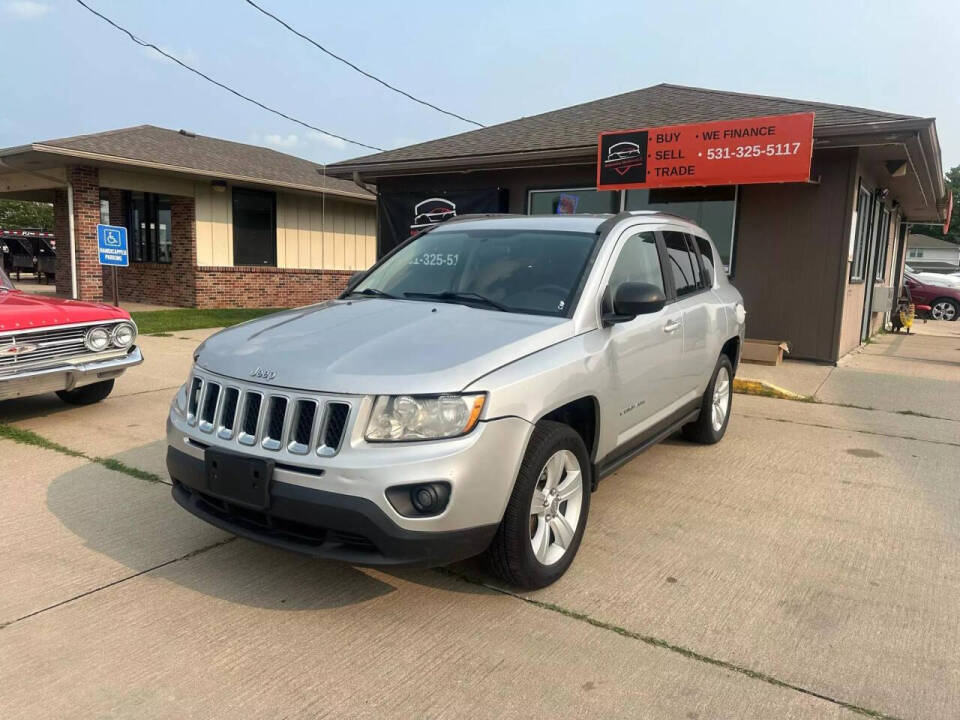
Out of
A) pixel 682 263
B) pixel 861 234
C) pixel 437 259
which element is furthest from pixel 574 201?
pixel 437 259

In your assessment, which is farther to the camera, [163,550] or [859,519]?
[859,519]

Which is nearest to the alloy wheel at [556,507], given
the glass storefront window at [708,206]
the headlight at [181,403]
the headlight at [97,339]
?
the headlight at [181,403]

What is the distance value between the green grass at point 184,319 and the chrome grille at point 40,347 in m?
6.26

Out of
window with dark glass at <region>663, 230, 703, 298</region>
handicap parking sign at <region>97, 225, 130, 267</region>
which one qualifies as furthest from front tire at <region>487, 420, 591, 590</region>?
handicap parking sign at <region>97, 225, 130, 267</region>

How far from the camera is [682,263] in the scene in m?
5.07

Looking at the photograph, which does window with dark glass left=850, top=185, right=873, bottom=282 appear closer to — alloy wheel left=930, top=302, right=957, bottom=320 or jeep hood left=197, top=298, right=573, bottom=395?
jeep hood left=197, top=298, right=573, bottom=395

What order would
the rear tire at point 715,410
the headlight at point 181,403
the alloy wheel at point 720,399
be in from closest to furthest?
the headlight at point 181,403 < the rear tire at point 715,410 < the alloy wheel at point 720,399

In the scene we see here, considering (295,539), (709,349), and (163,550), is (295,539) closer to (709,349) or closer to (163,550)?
(163,550)

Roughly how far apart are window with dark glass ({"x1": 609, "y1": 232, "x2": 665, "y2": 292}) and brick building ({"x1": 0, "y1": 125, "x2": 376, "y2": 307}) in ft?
43.8

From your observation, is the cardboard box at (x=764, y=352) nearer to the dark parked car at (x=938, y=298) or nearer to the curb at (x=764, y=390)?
the curb at (x=764, y=390)

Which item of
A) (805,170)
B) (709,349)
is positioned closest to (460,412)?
(709,349)

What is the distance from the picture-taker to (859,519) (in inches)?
168

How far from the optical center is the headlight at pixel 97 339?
606 centimetres

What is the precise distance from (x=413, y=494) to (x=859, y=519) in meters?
3.00
